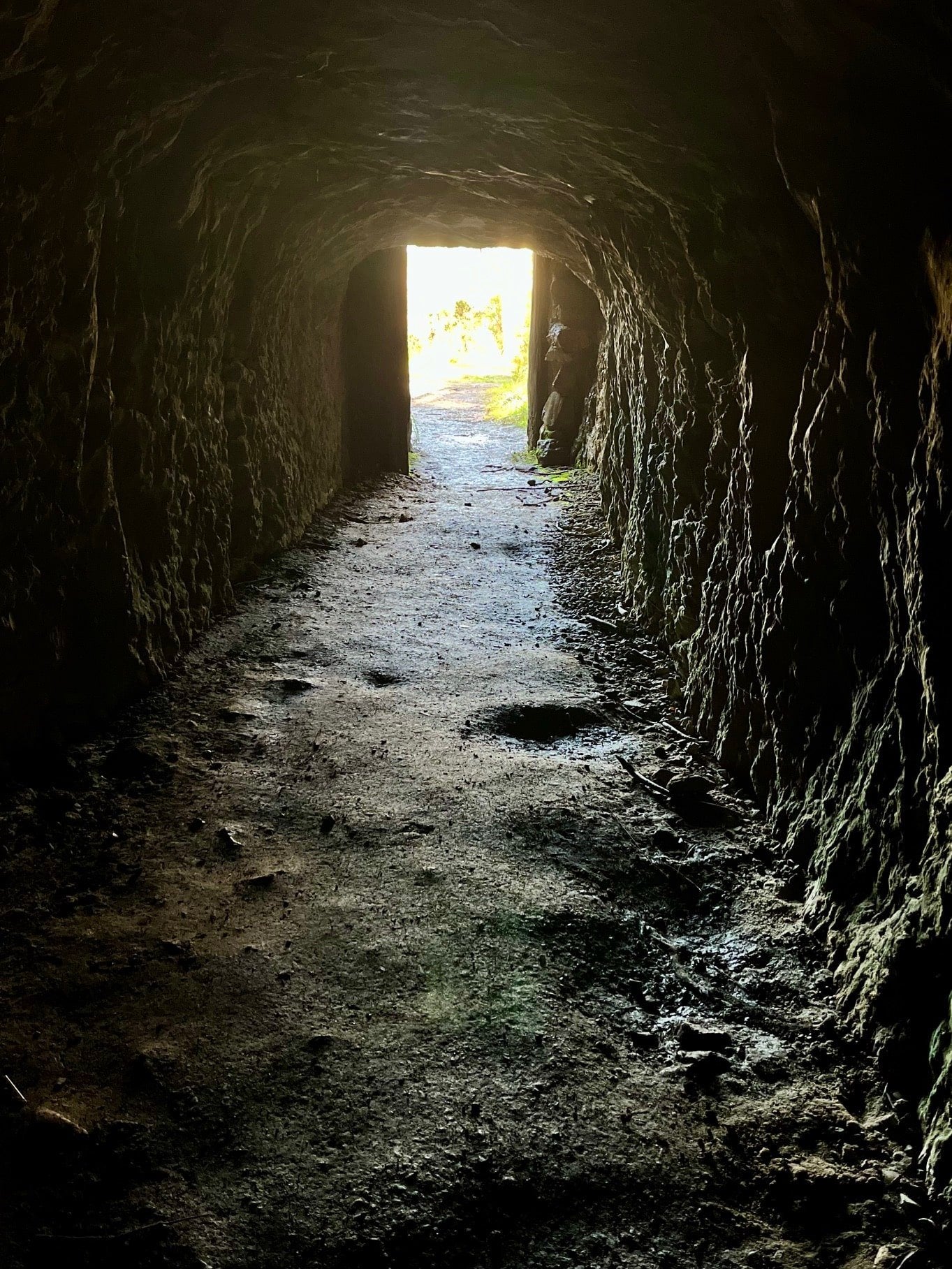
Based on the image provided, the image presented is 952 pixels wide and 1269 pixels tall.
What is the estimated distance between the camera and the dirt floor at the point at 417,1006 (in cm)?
215

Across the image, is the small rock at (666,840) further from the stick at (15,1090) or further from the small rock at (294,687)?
the stick at (15,1090)

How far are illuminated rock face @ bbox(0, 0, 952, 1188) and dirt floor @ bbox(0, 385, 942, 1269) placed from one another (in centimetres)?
28

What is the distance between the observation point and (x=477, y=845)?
3.75 meters

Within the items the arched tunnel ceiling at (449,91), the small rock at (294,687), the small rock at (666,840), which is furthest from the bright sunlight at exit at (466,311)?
the small rock at (666,840)

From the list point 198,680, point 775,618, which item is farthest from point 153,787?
point 775,618

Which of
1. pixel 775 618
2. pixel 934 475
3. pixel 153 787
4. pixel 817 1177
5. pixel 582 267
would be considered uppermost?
pixel 582 267

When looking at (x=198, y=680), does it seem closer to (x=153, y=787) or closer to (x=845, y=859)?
(x=153, y=787)

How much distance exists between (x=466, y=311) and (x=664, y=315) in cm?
2112

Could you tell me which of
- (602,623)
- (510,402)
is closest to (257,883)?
(602,623)

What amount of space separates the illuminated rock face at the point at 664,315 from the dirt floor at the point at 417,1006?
0.93ft

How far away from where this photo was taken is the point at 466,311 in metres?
25.5

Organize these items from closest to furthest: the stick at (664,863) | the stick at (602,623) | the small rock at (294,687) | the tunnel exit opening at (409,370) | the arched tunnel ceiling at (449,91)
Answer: the arched tunnel ceiling at (449,91) → the stick at (664,863) → the small rock at (294,687) → the stick at (602,623) → the tunnel exit opening at (409,370)

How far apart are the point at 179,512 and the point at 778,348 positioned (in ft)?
11.5

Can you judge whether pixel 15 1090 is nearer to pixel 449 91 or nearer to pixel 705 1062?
pixel 705 1062
